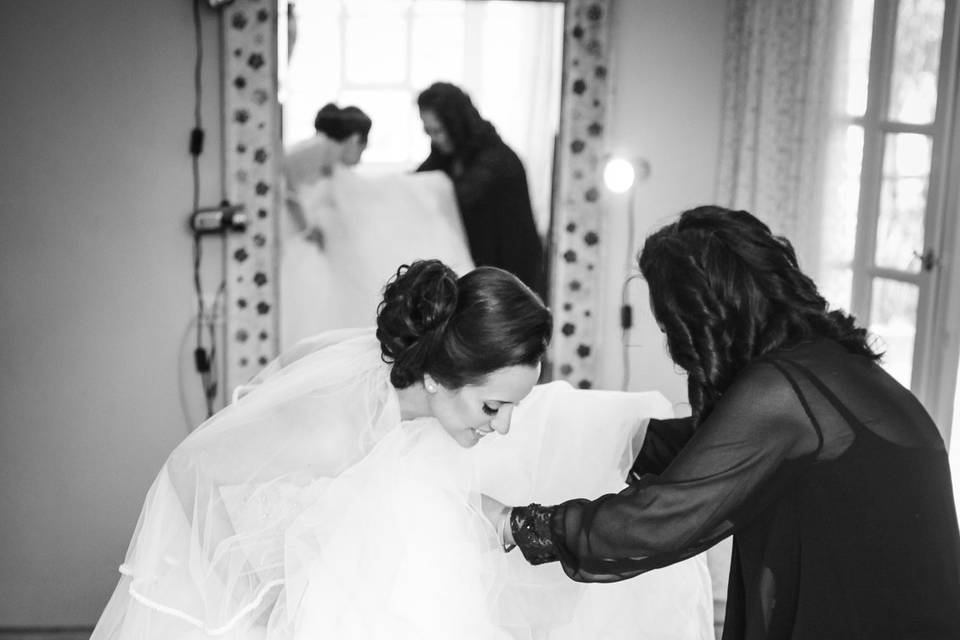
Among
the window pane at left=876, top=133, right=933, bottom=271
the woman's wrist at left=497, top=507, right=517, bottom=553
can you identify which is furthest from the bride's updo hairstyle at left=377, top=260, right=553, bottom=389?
the window pane at left=876, top=133, right=933, bottom=271

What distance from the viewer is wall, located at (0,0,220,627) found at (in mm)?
3166

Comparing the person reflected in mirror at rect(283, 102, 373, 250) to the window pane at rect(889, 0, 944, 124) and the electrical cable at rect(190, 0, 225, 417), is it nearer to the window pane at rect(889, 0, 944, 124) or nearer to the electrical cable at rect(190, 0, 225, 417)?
the electrical cable at rect(190, 0, 225, 417)

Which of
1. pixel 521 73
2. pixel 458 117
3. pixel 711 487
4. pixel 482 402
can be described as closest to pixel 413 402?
pixel 482 402

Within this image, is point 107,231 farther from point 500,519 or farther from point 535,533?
point 535,533

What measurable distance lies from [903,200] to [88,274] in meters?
Answer: 2.32

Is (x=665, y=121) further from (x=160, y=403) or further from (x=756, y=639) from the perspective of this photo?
(x=756, y=639)

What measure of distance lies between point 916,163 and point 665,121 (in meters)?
0.89

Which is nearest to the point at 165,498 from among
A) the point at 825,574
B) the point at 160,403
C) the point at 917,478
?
the point at 825,574

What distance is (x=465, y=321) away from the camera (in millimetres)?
1847

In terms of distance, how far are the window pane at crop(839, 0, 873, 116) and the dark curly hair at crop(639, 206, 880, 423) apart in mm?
1463

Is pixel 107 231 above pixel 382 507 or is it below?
above

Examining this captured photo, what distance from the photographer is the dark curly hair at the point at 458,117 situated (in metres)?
3.20

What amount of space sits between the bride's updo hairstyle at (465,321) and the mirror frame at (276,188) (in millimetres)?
1444

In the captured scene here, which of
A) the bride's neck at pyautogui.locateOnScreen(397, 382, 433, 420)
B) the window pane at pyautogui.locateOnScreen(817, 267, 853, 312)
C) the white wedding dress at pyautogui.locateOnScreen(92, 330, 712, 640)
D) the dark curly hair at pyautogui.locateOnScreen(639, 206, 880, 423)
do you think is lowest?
the white wedding dress at pyautogui.locateOnScreen(92, 330, 712, 640)
